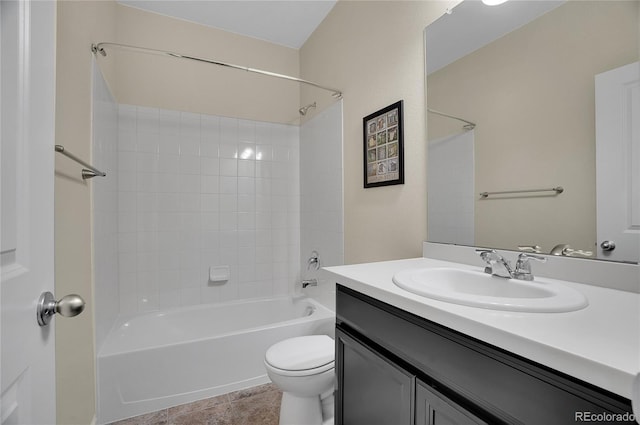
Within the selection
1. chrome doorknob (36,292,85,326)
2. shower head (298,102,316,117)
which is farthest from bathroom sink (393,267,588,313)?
shower head (298,102,316,117)

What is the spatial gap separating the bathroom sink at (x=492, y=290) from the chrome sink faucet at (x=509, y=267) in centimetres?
2

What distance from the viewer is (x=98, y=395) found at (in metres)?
1.57

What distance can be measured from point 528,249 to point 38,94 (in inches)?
56.0

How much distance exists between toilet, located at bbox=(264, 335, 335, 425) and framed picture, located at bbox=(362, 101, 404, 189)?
99 centimetres

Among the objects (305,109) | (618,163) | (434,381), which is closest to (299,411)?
(434,381)

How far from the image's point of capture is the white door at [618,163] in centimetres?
81

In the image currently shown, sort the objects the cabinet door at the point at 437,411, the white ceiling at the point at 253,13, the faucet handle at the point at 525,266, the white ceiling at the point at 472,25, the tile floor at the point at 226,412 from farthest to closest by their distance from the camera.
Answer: the white ceiling at the point at 253,13, the tile floor at the point at 226,412, the white ceiling at the point at 472,25, the faucet handle at the point at 525,266, the cabinet door at the point at 437,411

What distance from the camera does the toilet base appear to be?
1389 mm

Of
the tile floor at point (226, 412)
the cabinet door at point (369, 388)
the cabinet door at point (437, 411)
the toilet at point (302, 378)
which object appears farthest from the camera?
the tile floor at point (226, 412)

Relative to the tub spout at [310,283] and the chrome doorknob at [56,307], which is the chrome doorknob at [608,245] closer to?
the chrome doorknob at [56,307]

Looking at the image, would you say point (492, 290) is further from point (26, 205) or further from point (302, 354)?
point (26, 205)

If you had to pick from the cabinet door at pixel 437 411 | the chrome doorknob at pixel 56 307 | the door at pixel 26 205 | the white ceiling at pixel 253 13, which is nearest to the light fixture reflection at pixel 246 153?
the white ceiling at pixel 253 13

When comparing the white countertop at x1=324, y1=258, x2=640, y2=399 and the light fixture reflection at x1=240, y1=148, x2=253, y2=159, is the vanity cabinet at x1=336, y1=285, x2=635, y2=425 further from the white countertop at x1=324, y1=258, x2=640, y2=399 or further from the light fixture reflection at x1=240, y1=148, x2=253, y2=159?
the light fixture reflection at x1=240, y1=148, x2=253, y2=159

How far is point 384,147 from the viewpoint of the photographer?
1697 millimetres
